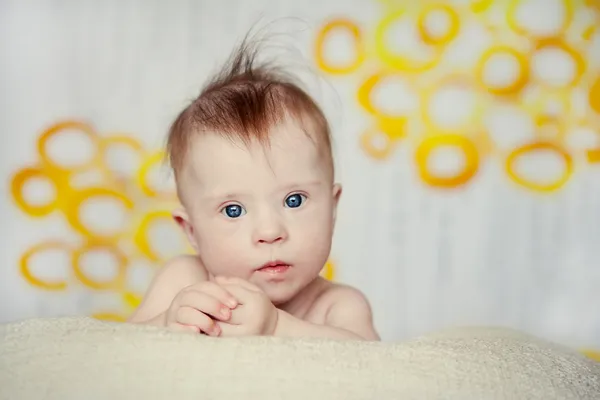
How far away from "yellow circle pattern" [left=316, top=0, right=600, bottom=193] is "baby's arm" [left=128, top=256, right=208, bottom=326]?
866mm

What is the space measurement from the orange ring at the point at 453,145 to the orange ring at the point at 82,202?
0.68 meters

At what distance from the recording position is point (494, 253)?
208cm

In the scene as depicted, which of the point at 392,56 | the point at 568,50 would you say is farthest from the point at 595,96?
the point at 392,56

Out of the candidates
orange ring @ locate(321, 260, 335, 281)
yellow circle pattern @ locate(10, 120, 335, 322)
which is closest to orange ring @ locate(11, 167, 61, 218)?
yellow circle pattern @ locate(10, 120, 335, 322)

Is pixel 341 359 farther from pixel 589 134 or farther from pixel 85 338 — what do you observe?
pixel 589 134

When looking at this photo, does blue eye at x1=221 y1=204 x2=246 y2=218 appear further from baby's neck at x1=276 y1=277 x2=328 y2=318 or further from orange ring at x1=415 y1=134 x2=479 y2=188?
orange ring at x1=415 y1=134 x2=479 y2=188

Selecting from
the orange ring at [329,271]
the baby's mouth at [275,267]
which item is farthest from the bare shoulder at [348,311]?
the orange ring at [329,271]

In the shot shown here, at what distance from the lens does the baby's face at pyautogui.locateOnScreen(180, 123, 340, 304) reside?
120cm

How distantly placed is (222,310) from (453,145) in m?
1.21

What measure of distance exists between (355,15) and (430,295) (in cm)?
68

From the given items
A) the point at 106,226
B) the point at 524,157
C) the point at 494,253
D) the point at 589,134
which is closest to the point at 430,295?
the point at 494,253

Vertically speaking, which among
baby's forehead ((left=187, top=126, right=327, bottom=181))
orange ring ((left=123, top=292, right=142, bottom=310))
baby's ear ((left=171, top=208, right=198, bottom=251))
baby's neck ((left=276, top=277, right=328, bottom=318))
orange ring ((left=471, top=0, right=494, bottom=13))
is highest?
orange ring ((left=471, top=0, right=494, bottom=13))

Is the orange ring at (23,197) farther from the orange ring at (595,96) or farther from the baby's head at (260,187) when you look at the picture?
the orange ring at (595,96)

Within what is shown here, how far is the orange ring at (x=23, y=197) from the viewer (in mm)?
2072
